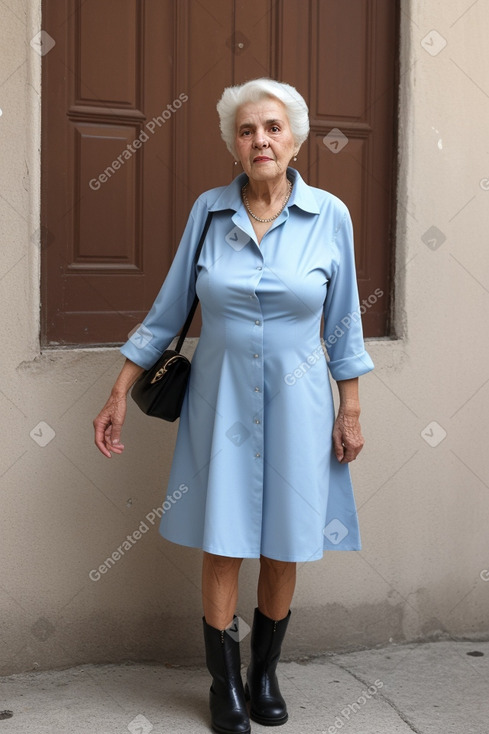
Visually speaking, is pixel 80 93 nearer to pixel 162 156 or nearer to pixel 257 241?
pixel 162 156

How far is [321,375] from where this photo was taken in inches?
118

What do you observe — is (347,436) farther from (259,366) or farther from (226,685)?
(226,685)

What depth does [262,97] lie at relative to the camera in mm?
2891

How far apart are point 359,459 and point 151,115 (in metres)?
1.53

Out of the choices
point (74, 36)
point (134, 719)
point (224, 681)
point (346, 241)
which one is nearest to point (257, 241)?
point (346, 241)

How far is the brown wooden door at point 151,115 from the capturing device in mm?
3430

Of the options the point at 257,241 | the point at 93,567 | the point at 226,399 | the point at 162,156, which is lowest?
the point at 93,567

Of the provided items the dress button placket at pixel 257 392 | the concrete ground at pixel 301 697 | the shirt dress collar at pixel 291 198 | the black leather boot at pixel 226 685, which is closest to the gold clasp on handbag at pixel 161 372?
the dress button placket at pixel 257 392

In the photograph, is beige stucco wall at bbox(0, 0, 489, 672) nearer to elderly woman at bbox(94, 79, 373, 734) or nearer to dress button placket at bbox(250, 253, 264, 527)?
elderly woman at bbox(94, 79, 373, 734)

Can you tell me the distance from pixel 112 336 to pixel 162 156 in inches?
27.2

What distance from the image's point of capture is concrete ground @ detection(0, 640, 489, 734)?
10.2 ft

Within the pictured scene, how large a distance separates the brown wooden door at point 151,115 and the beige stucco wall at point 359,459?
0.41 ft

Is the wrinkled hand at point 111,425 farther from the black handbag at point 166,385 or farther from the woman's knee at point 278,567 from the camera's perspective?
the woman's knee at point 278,567

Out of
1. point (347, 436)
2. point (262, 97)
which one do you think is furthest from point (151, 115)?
point (347, 436)
